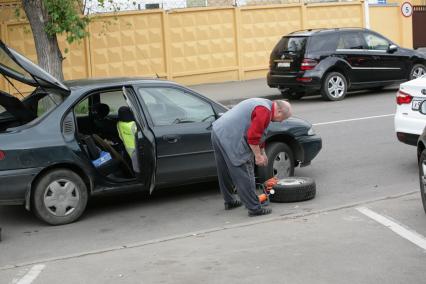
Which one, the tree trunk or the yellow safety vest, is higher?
the tree trunk

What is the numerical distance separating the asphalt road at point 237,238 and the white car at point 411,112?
521 mm

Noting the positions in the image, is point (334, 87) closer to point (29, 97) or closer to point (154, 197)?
point (154, 197)

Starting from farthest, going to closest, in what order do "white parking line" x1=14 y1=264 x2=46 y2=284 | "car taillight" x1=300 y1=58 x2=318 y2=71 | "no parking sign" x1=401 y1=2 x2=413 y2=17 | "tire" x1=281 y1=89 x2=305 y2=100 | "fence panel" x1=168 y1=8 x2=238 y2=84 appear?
"no parking sign" x1=401 y1=2 x2=413 y2=17
"fence panel" x1=168 y1=8 x2=238 y2=84
"tire" x1=281 y1=89 x2=305 y2=100
"car taillight" x1=300 y1=58 x2=318 y2=71
"white parking line" x1=14 y1=264 x2=46 y2=284

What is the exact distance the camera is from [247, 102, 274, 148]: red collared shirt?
24.0 feet

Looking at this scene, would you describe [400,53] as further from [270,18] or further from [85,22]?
[85,22]

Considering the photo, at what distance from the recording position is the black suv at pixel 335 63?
17.8m

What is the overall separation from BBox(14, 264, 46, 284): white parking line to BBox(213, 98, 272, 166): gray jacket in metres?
2.23

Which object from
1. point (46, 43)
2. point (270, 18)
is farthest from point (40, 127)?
point (270, 18)

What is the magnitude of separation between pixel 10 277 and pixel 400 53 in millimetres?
14876

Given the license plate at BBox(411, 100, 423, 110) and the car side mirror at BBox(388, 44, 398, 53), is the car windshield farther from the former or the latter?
the license plate at BBox(411, 100, 423, 110)

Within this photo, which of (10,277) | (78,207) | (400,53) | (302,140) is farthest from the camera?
(400,53)

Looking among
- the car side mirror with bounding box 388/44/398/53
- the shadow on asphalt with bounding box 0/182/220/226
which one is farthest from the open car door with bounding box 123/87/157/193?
the car side mirror with bounding box 388/44/398/53

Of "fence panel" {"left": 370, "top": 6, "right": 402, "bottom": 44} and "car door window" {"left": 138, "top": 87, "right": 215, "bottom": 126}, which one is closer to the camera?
"car door window" {"left": 138, "top": 87, "right": 215, "bottom": 126}

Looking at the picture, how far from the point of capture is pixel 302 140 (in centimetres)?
902
